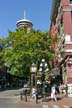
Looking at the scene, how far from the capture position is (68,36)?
4228 centimetres

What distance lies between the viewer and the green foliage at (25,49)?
4159 cm

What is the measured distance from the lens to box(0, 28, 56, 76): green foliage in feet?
136

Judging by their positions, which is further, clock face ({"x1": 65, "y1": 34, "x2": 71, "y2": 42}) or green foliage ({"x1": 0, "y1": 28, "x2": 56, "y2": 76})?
clock face ({"x1": 65, "y1": 34, "x2": 71, "y2": 42})

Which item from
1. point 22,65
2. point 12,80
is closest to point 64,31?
point 22,65

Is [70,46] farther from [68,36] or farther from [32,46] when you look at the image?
[32,46]

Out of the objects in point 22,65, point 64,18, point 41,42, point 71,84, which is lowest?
point 71,84

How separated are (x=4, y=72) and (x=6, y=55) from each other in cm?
6859

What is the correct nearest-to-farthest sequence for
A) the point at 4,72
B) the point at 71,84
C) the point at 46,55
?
1. the point at 71,84
2. the point at 46,55
3. the point at 4,72

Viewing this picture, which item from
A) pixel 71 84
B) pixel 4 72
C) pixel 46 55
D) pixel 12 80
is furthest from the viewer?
pixel 12 80

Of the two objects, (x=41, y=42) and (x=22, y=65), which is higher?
(x=41, y=42)

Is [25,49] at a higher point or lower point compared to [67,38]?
lower

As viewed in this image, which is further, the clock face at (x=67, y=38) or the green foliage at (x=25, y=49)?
the clock face at (x=67, y=38)

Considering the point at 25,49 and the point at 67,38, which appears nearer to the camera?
the point at 25,49

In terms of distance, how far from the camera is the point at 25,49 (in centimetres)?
4169
